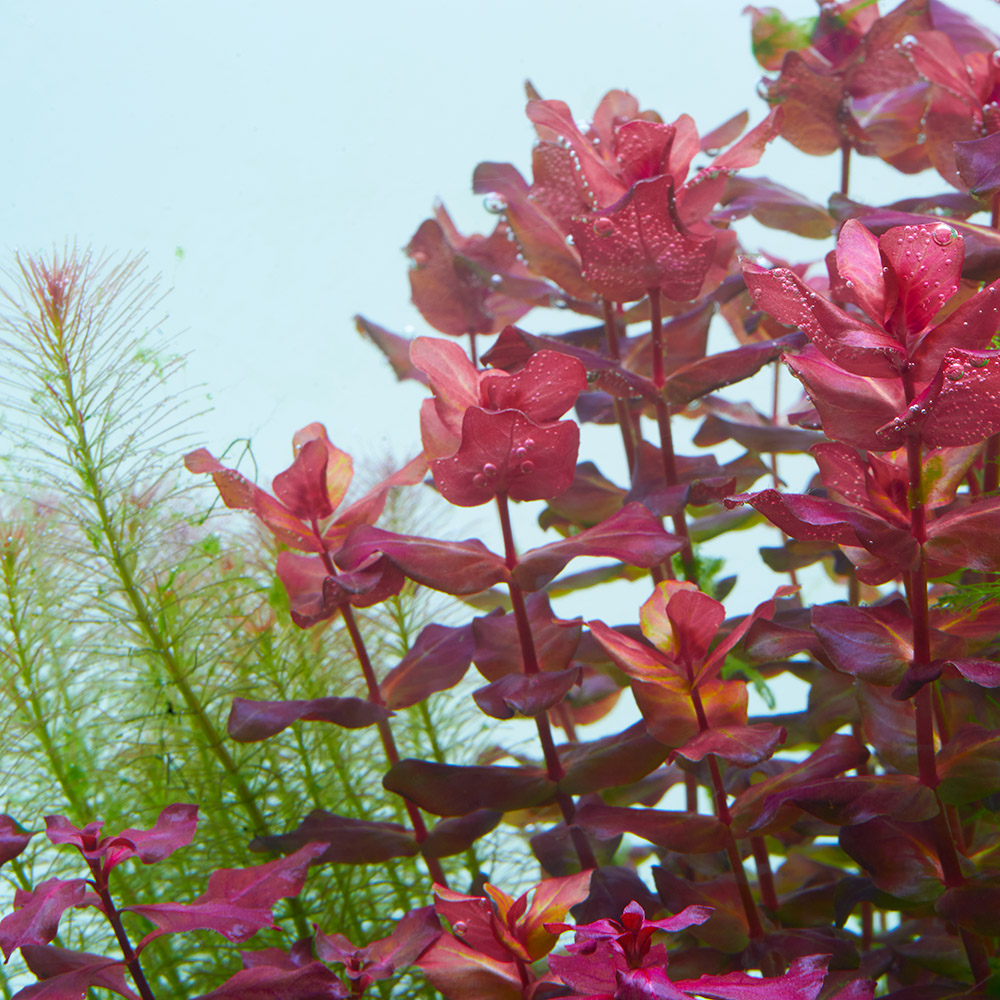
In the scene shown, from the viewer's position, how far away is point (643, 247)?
24.2 inches

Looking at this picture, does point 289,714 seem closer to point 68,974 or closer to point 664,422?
point 68,974

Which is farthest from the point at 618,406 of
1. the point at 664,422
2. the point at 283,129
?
the point at 283,129

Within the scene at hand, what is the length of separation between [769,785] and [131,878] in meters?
0.51

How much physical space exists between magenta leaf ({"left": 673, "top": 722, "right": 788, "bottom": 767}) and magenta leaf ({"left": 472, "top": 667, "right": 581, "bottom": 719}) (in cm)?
8

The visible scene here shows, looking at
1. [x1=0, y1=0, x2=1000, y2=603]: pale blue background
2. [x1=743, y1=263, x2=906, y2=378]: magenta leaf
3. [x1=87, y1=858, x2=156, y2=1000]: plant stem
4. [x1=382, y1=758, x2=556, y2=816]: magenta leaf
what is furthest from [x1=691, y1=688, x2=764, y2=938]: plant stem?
[x1=0, y1=0, x2=1000, y2=603]: pale blue background

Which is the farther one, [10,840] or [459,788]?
[459,788]

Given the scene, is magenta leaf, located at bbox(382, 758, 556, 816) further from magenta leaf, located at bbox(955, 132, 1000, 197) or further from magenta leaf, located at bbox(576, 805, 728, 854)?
magenta leaf, located at bbox(955, 132, 1000, 197)

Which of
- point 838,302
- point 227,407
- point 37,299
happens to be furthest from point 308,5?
point 838,302

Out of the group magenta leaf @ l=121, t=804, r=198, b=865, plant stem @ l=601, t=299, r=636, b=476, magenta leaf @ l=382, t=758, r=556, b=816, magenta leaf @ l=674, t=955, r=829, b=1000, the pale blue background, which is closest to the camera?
magenta leaf @ l=674, t=955, r=829, b=1000

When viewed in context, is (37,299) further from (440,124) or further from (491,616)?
(440,124)

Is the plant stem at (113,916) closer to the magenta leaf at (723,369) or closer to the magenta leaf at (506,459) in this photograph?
the magenta leaf at (506,459)

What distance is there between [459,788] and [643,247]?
0.37m

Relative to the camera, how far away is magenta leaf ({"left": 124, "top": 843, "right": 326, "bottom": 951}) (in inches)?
19.3

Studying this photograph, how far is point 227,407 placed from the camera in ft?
4.31
